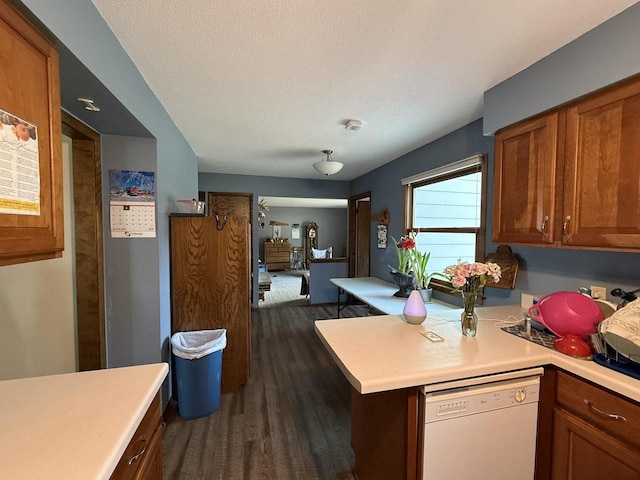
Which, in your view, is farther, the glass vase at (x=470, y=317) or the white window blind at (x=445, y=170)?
the white window blind at (x=445, y=170)

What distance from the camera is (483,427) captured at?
1137 mm

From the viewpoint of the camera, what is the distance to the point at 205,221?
Result: 7.77 feet

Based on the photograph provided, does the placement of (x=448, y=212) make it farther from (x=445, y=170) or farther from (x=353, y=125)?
(x=353, y=125)

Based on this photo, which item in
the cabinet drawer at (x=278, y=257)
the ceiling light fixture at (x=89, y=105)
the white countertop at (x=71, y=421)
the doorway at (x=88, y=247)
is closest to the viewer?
the white countertop at (x=71, y=421)

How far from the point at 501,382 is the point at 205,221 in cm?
226

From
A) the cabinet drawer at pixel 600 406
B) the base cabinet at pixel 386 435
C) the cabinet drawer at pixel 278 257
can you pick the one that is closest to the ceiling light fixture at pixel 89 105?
the base cabinet at pixel 386 435

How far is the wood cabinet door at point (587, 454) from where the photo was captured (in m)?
0.98

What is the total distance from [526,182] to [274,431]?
234 cm

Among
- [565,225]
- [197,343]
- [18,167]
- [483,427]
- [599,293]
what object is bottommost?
[197,343]

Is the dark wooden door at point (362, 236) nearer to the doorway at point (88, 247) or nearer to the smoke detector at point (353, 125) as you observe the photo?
the smoke detector at point (353, 125)

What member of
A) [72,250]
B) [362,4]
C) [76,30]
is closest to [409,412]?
[362,4]

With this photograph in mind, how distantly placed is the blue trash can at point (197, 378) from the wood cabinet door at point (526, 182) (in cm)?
226

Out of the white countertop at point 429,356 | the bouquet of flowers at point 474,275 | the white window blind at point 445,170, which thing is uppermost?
the white window blind at point 445,170

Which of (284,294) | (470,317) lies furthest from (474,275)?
(284,294)
